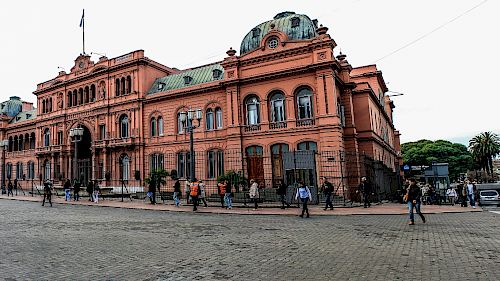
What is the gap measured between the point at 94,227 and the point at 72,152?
2982 cm

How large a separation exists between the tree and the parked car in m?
46.2

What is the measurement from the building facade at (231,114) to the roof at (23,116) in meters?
8.49

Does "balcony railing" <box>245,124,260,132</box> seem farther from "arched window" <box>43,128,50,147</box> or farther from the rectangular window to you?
"arched window" <box>43,128,50,147</box>

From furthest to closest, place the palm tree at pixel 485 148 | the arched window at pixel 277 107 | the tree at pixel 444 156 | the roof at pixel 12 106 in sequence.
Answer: the tree at pixel 444 156 → the palm tree at pixel 485 148 → the roof at pixel 12 106 → the arched window at pixel 277 107

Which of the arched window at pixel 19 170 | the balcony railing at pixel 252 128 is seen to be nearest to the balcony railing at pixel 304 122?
the balcony railing at pixel 252 128

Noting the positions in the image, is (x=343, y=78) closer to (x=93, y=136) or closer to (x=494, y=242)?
(x=494, y=242)

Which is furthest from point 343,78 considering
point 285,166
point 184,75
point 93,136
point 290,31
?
point 93,136

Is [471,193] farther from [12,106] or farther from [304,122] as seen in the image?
[12,106]

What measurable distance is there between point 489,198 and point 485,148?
155 feet

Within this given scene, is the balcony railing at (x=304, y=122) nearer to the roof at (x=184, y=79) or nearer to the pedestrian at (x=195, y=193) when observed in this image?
the roof at (x=184, y=79)

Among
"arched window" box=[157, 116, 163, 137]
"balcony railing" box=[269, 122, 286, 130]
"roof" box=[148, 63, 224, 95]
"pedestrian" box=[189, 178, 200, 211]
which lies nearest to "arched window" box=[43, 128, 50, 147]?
"roof" box=[148, 63, 224, 95]

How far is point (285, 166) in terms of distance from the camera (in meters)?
20.7

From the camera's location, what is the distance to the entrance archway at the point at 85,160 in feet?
124

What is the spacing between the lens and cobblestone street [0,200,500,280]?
20.3 ft
